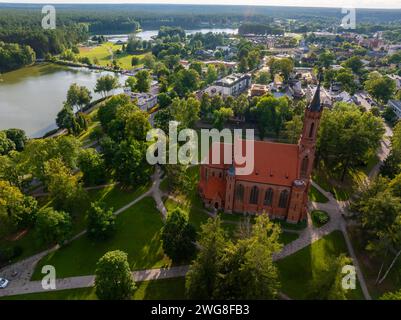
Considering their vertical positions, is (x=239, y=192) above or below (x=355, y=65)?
below

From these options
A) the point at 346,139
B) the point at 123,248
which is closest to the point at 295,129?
the point at 346,139

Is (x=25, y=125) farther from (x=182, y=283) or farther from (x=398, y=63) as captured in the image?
(x=398, y=63)

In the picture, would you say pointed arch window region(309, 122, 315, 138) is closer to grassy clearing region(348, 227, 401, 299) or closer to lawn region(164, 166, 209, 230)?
grassy clearing region(348, 227, 401, 299)

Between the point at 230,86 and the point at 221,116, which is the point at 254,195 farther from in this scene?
the point at 230,86

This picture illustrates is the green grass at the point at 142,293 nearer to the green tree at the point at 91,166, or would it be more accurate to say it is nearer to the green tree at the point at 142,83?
the green tree at the point at 91,166

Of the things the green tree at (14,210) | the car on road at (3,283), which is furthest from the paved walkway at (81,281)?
the green tree at (14,210)
